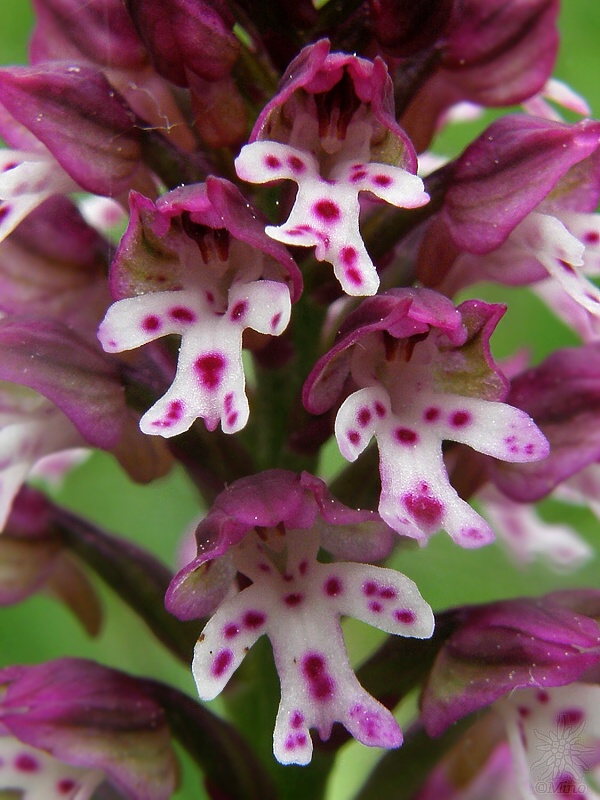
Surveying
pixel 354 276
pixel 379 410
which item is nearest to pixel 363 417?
pixel 379 410

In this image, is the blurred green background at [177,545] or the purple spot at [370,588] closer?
the purple spot at [370,588]

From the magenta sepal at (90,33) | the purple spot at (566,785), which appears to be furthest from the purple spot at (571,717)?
the magenta sepal at (90,33)

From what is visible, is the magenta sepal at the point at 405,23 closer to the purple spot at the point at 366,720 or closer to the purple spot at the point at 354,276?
the purple spot at the point at 354,276

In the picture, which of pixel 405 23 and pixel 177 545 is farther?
pixel 177 545

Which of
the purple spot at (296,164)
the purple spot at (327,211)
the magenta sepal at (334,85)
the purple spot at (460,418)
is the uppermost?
the magenta sepal at (334,85)

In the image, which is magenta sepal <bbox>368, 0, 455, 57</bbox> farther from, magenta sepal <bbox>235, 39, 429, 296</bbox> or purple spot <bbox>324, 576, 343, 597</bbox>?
purple spot <bbox>324, 576, 343, 597</bbox>

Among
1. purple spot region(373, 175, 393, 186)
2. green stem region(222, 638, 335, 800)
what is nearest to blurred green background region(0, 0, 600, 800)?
green stem region(222, 638, 335, 800)

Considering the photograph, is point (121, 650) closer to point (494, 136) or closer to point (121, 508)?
point (121, 508)

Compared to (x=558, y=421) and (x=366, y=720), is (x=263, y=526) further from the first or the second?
(x=558, y=421)
